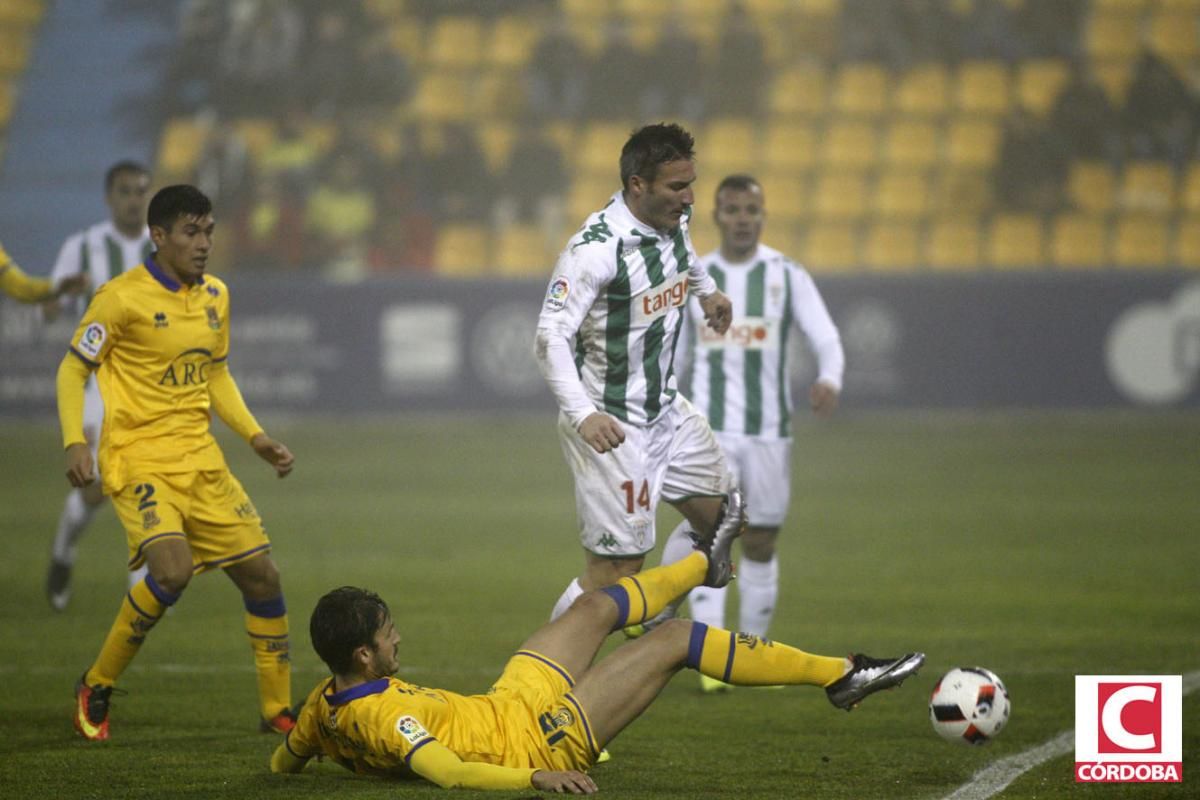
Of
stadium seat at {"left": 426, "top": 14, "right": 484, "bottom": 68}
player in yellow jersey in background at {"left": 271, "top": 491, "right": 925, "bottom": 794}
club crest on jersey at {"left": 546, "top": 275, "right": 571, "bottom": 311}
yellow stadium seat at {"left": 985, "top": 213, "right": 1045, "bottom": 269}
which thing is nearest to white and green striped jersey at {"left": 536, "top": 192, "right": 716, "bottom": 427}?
club crest on jersey at {"left": 546, "top": 275, "right": 571, "bottom": 311}

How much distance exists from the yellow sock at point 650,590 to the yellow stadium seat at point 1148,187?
15.9 m

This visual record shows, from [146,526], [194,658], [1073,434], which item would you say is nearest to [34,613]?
[194,658]

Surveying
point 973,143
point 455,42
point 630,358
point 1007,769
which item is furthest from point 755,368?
point 455,42

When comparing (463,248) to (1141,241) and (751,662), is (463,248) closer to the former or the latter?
(1141,241)

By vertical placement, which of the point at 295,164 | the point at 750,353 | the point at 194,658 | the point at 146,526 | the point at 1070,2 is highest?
the point at 1070,2

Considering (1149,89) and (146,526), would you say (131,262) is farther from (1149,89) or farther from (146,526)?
(1149,89)

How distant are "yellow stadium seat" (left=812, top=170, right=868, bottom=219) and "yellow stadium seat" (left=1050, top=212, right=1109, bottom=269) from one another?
232 cm

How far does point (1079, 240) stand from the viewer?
1995cm

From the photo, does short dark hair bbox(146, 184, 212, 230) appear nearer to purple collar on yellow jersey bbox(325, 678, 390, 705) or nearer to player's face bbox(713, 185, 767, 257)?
purple collar on yellow jersey bbox(325, 678, 390, 705)

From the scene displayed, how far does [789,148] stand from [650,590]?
657 inches

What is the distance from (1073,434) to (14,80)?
47.2ft

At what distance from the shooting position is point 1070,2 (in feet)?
68.8

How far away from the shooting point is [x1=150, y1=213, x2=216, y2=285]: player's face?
20.2 feet

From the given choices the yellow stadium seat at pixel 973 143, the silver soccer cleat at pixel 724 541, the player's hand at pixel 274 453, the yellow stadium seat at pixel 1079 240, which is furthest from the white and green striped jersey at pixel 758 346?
the yellow stadium seat at pixel 973 143
